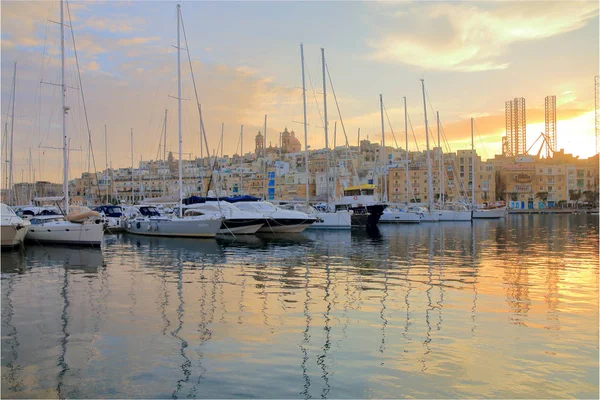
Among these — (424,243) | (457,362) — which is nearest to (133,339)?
(457,362)

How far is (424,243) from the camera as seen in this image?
3102cm

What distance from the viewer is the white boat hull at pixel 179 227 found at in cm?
3275

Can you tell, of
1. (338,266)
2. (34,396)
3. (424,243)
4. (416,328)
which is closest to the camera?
(34,396)

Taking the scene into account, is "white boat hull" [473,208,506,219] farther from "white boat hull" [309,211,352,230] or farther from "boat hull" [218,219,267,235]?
"boat hull" [218,219,267,235]

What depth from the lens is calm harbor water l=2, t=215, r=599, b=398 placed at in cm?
719

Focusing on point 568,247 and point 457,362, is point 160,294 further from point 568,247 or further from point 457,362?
point 568,247

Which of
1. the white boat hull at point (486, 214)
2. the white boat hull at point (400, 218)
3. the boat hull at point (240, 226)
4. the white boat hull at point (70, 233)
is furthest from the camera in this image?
the white boat hull at point (486, 214)

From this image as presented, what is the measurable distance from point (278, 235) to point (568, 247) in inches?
683

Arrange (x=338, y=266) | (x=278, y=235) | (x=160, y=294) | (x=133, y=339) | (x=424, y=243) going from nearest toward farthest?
1. (x=133, y=339)
2. (x=160, y=294)
3. (x=338, y=266)
4. (x=424, y=243)
5. (x=278, y=235)

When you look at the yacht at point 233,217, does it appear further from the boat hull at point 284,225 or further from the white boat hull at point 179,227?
the boat hull at point 284,225

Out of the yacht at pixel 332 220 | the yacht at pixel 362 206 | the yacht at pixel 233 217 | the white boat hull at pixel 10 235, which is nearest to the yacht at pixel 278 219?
the yacht at pixel 233 217

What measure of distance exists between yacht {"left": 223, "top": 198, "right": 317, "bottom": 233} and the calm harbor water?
1712cm

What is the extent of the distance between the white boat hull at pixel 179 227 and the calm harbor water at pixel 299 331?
1314 centimetres

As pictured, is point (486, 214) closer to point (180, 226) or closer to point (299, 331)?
point (180, 226)
